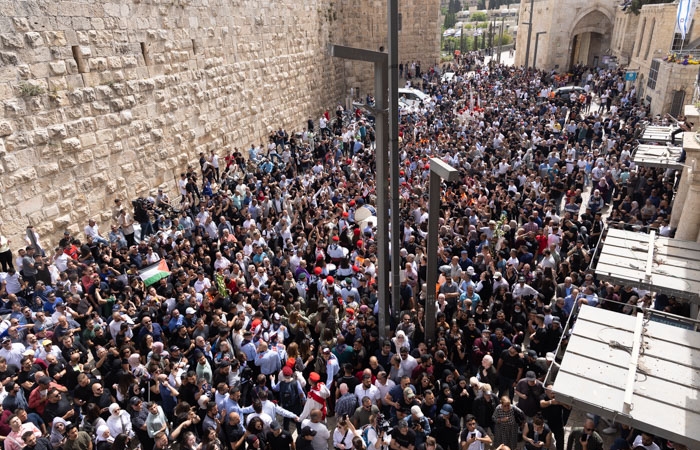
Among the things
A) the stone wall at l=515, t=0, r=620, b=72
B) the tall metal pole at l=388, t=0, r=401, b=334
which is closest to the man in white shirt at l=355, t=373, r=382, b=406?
the tall metal pole at l=388, t=0, r=401, b=334

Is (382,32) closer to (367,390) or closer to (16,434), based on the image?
(367,390)

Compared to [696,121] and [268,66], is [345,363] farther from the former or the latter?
[268,66]

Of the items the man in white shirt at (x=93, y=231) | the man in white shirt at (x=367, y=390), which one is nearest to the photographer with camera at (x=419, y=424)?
the man in white shirt at (x=367, y=390)

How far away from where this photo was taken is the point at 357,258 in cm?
891

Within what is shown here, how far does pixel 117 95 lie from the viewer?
1064 centimetres

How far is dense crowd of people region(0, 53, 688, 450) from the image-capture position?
532cm

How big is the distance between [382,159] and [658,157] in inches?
241

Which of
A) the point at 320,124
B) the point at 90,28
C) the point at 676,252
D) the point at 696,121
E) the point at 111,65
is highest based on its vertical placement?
the point at 90,28

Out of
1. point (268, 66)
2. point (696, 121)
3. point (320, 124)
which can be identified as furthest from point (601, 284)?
point (320, 124)

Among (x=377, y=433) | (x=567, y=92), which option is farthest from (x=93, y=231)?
(x=567, y=92)

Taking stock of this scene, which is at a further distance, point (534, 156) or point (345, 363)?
point (534, 156)

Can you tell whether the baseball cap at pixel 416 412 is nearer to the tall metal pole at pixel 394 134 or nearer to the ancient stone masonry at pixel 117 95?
the tall metal pole at pixel 394 134

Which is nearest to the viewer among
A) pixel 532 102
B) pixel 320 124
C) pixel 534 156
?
pixel 534 156

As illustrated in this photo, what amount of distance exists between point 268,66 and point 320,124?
3.93 m
